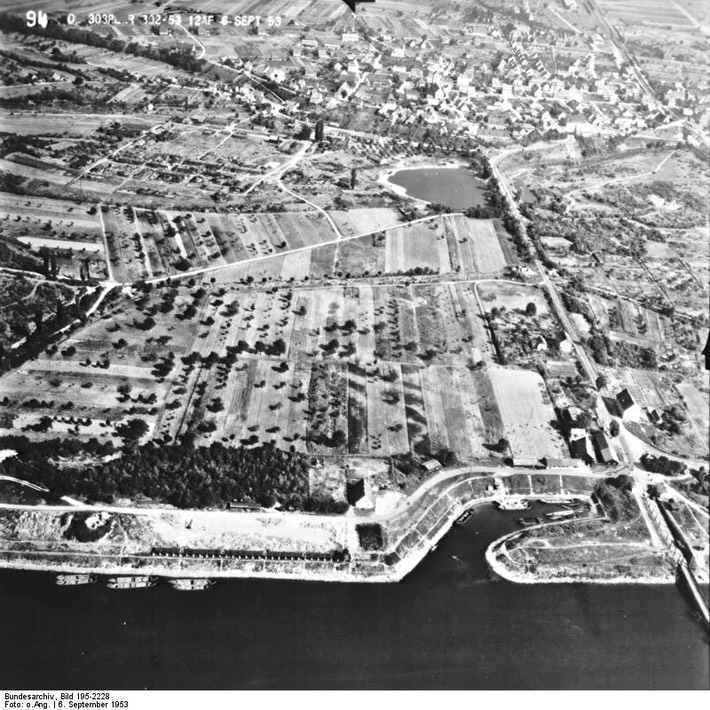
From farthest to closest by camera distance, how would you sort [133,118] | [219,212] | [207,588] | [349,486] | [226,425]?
[133,118], [219,212], [226,425], [349,486], [207,588]

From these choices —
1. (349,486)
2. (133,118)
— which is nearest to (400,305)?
(349,486)

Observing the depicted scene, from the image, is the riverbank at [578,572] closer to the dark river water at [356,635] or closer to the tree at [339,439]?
the dark river water at [356,635]

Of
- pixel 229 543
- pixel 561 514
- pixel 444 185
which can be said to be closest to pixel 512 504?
pixel 561 514

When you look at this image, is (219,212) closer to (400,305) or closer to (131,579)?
(400,305)

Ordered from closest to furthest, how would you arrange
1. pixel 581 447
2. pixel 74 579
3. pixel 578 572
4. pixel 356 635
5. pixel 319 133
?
pixel 356 635 < pixel 74 579 < pixel 578 572 < pixel 581 447 < pixel 319 133

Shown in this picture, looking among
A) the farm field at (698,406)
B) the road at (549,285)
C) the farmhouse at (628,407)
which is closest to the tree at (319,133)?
the road at (549,285)

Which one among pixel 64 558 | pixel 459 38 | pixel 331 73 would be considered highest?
pixel 459 38

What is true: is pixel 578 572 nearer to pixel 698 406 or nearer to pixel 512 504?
pixel 512 504
